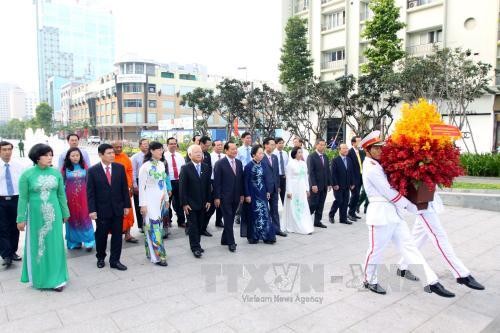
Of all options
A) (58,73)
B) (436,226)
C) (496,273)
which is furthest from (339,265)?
(58,73)

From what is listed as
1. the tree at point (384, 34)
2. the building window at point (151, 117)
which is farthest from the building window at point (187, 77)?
the tree at point (384, 34)

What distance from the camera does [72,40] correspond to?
118 meters

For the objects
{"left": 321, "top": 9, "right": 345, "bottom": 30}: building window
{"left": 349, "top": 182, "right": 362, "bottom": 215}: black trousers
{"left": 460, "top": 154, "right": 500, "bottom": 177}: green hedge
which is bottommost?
{"left": 349, "top": 182, "right": 362, "bottom": 215}: black trousers

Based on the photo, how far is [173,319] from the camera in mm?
3523

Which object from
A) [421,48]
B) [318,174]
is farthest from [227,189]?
[421,48]

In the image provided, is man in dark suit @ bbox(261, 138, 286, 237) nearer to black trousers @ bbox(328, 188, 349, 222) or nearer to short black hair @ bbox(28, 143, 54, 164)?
black trousers @ bbox(328, 188, 349, 222)

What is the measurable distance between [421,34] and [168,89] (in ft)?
154

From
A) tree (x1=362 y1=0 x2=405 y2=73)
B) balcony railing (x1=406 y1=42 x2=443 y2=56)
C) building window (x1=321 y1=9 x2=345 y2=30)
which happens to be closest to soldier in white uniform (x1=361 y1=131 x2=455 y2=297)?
tree (x1=362 y1=0 x2=405 y2=73)

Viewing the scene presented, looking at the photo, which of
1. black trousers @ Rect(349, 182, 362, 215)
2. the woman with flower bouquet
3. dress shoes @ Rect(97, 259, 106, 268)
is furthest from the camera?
black trousers @ Rect(349, 182, 362, 215)

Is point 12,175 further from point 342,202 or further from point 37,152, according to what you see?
point 342,202

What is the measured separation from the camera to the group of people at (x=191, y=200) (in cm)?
411

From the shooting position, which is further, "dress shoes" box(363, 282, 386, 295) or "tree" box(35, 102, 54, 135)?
"tree" box(35, 102, 54, 135)

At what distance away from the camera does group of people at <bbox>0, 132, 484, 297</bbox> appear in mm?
4113

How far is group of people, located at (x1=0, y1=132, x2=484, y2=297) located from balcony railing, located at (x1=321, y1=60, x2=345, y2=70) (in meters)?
22.4
